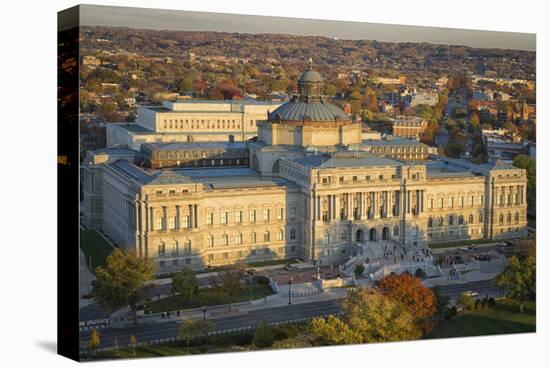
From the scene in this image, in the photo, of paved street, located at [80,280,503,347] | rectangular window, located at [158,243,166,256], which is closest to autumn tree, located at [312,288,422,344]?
paved street, located at [80,280,503,347]

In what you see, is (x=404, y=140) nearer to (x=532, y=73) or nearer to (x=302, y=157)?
(x=302, y=157)

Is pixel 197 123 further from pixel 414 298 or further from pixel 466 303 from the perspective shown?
pixel 466 303

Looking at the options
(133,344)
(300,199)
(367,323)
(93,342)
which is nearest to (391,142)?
(300,199)

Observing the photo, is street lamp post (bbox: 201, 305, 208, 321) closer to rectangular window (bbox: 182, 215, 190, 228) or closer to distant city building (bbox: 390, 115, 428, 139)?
rectangular window (bbox: 182, 215, 190, 228)

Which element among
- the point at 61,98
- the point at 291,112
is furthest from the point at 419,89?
the point at 61,98

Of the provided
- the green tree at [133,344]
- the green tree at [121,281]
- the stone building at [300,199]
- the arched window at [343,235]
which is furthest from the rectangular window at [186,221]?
the green tree at [133,344]
